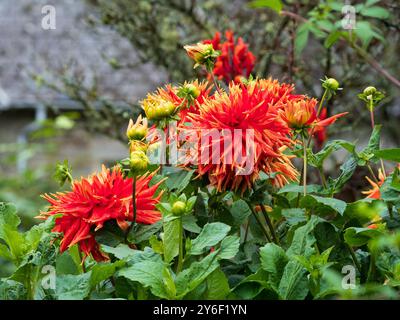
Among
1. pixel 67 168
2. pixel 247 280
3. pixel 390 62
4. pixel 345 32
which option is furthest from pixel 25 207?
pixel 247 280

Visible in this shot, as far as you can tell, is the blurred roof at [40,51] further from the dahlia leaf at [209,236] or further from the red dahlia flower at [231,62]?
the dahlia leaf at [209,236]

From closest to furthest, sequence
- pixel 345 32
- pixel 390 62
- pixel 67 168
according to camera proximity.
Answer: pixel 67 168
pixel 345 32
pixel 390 62

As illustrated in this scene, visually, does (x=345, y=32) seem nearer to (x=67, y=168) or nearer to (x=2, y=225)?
(x=67, y=168)

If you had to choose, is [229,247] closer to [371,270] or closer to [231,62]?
[371,270]

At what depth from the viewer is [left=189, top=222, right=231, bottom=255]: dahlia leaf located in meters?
Result: 0.92

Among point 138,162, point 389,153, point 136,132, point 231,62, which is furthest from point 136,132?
point 231,62

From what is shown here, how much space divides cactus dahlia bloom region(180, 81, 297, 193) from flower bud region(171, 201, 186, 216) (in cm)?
10

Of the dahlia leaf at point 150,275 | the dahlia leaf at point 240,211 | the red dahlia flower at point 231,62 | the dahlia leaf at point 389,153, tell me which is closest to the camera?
the dahlia leaf at point 150,275

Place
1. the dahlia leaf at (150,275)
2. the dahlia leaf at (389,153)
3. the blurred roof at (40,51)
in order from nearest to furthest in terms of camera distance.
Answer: the dahlia leaf at (150,275) < the dahlia leaf at (389,153) < the blurred roof at (40,51)

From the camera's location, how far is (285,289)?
35.5 inches

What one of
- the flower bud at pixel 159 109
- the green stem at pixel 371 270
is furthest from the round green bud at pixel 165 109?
the green stem at pixel 371 270

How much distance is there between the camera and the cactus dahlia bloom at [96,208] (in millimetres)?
1003

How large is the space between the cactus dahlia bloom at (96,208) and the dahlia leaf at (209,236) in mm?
110
